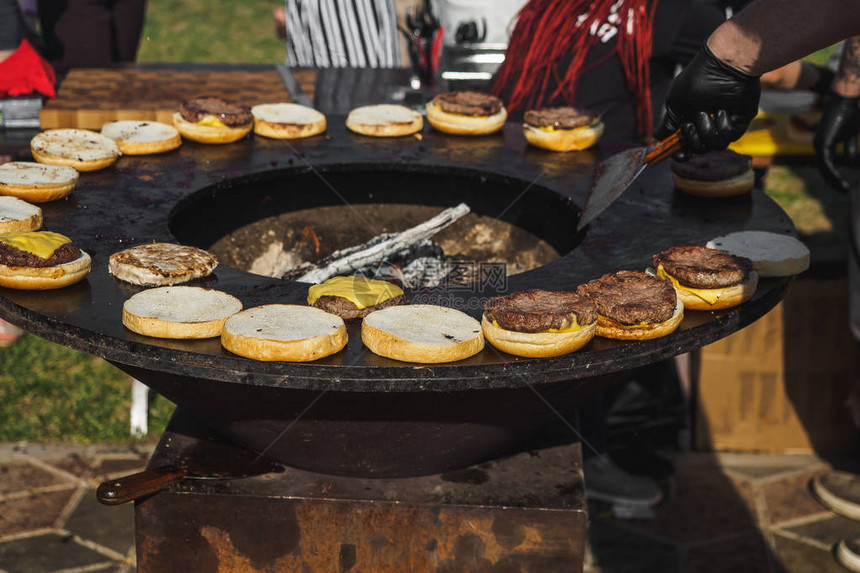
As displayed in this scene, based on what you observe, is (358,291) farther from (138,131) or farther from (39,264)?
(138,131)

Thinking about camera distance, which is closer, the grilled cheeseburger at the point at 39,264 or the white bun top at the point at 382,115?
the grilled cheeseburger at the point at 39,264

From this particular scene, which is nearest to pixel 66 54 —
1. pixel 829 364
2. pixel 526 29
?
pixel 526 29

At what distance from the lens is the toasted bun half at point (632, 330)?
197cm

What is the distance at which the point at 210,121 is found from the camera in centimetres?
313

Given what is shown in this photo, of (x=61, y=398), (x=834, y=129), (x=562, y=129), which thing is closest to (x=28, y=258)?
(x=562, y=129)

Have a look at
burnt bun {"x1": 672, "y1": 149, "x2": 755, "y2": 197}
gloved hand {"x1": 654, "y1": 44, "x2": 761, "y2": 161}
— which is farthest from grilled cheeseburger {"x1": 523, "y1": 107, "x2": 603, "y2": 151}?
gloved hand {"x1": 654, "y1": 44, "x2": 761, "y2": 161}

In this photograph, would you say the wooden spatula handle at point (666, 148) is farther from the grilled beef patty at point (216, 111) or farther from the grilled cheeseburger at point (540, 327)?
the grilled beef patty at point (216, 111)

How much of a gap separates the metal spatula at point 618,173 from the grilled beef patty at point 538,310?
57 cm

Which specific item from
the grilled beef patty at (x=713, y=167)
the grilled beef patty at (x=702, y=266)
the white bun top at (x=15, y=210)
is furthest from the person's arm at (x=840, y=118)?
the white bun top at (x=15, y=210)

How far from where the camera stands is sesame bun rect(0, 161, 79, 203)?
2.52 m

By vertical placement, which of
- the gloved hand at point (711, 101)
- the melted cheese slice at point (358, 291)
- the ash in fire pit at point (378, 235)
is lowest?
the ash in fire pit at point (378, 235)

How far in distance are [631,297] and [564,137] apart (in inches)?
49.9

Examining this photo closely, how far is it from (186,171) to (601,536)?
2293mm

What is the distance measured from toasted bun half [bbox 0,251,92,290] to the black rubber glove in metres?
3.10
